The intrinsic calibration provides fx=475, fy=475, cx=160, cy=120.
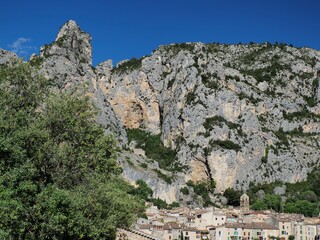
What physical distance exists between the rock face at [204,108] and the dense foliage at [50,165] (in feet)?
298

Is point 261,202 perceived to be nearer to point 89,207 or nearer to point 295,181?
point 295,181

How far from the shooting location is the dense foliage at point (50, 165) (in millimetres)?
20344

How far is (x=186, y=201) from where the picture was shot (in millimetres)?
121188

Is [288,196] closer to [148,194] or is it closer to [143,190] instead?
[148,194]

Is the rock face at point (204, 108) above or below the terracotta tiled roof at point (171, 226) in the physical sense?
above

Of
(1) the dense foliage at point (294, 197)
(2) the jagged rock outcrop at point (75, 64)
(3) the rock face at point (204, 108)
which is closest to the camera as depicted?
(1) the dense foliage at point (294, 197)

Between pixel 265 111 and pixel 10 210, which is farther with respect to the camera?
pixel 265 111

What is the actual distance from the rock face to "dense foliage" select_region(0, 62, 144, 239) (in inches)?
3579

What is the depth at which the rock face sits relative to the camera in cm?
13200

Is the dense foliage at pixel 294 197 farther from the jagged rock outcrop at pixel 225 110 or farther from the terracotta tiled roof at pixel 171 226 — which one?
the terracotta tiled roof at pixel 171 226

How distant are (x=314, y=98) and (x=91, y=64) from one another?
76.3 meters

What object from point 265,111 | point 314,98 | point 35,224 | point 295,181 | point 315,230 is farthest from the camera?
point 314,98

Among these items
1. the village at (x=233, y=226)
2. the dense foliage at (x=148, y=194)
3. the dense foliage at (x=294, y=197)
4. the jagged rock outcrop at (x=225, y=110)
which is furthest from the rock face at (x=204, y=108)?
the village at (x=233, y=226)

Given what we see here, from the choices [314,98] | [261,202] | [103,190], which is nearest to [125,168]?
[261,202]
